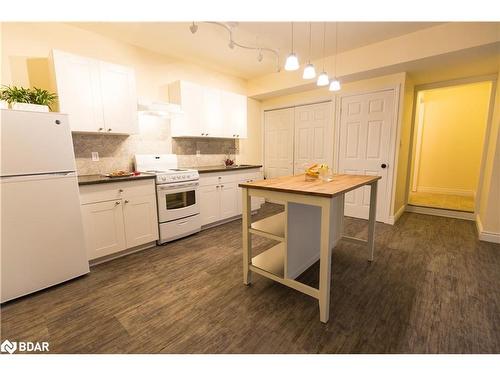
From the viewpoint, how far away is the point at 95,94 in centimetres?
254

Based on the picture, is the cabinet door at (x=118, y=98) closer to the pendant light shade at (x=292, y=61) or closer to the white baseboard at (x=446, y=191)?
the pendant light shade at (x=292, y=61)

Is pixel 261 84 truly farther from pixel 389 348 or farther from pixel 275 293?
pixel 389 348

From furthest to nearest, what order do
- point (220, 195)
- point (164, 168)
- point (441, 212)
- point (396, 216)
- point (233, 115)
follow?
1. point (233, 115)
2. point (441, 212)
3. point (396, 216)
4. point (220, 195)
5. point (164, 168)

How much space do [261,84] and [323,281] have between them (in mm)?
3974

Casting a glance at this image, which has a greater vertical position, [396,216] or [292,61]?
[292,61]

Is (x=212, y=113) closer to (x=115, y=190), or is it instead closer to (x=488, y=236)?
(x=115, y=190)

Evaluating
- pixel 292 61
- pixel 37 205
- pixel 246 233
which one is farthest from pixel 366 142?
pixel 37 205

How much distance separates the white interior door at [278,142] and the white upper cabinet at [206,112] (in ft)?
2.76

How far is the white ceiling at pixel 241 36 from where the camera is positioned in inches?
104

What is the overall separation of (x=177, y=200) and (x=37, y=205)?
1426mm

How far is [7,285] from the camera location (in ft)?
5.94

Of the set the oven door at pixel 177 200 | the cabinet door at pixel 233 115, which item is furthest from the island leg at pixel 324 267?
the cabinet door at pixel 233 115

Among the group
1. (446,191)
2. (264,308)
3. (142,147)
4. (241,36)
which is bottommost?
(264,308)
